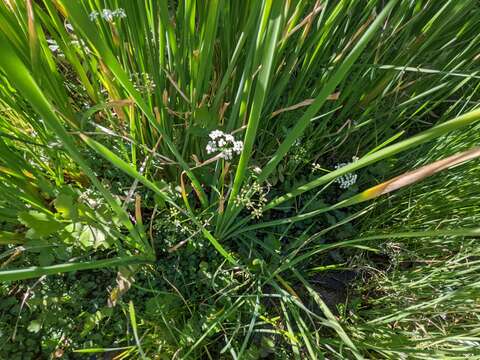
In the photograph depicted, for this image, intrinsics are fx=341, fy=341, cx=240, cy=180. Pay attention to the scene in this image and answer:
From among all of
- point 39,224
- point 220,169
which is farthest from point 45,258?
point 220,169

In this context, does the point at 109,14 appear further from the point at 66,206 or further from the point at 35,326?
the point at 35,326

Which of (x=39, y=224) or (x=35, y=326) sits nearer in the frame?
(x=39, y=224)

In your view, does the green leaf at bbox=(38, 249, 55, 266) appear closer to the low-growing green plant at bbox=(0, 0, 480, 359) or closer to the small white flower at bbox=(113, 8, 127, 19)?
the low-growing green plant at bbox=(0, 0, 480, 359)

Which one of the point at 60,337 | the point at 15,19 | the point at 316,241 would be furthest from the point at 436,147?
the point at 60,337

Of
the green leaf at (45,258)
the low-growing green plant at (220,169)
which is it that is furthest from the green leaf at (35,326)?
the green leaf at (45,258)

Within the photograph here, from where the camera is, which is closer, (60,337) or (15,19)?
(15,19)

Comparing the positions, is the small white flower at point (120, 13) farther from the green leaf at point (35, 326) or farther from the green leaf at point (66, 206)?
the green leaf at point (35, 326)

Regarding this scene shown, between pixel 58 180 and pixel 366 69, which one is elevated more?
pixel 366 69

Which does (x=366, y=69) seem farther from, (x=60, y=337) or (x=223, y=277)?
(x=60, y=337)

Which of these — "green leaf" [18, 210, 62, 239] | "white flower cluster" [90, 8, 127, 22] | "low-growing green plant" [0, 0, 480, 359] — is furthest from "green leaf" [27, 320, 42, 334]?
"white flower cluster" [90, 8, 127, 22]
